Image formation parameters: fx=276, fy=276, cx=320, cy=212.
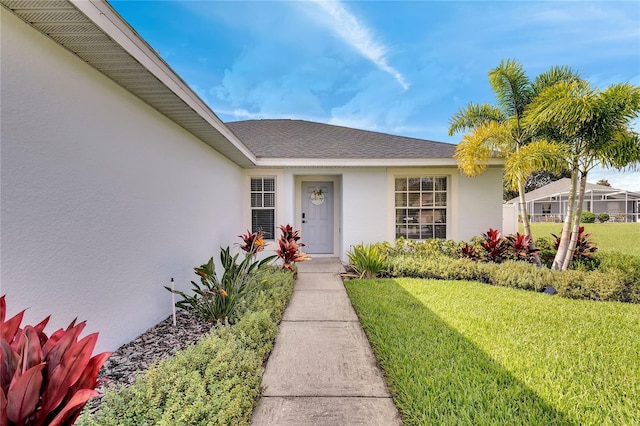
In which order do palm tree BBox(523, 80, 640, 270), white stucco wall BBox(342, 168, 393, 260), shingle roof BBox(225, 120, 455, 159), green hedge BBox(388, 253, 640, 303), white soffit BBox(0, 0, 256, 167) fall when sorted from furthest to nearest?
white stucco wall BBox(342, 168, 393, 260) < shingle roof BBox(225, 120, 455, 159) < palm tree BBox(523, 80, 640, 270) < green hedge BBox(388, 253, 640, 303) < white soffit BBox(0, 0, 256, 167)

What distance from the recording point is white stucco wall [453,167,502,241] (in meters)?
7.93

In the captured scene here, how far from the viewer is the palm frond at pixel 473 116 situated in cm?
749

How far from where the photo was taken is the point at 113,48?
8.04 ft

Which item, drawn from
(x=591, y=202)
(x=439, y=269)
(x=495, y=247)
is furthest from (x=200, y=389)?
(x=591, y=202)

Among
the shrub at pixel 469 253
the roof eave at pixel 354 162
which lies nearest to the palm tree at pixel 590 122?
the roof eave at pixel 354 162

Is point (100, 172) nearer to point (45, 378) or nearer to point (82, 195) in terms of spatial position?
point (82, 195)

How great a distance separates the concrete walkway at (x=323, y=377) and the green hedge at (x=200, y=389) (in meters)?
0.19

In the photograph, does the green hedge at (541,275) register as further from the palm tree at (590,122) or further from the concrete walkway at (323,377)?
the concrete walkway at (323,377)

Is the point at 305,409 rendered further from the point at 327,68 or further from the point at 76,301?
the point at 327,68

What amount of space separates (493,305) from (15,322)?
5.58 m

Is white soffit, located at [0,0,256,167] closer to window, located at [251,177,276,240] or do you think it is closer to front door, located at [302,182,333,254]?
window, located at [251,177,276,240]

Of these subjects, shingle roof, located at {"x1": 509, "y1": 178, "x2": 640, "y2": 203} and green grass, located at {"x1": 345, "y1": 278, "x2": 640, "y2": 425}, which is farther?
shingle roof, located at {"x1": 509, "y1": 178, "x2": 640, "y2": 203}

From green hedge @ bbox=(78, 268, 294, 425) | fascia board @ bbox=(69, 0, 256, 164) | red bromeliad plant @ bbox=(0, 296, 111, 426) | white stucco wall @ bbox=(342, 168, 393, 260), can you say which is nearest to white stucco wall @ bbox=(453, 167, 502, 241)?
white stucco wall @ bbox=(342, 168, 393, 260)

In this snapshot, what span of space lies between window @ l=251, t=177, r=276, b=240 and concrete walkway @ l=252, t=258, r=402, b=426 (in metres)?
4.04
